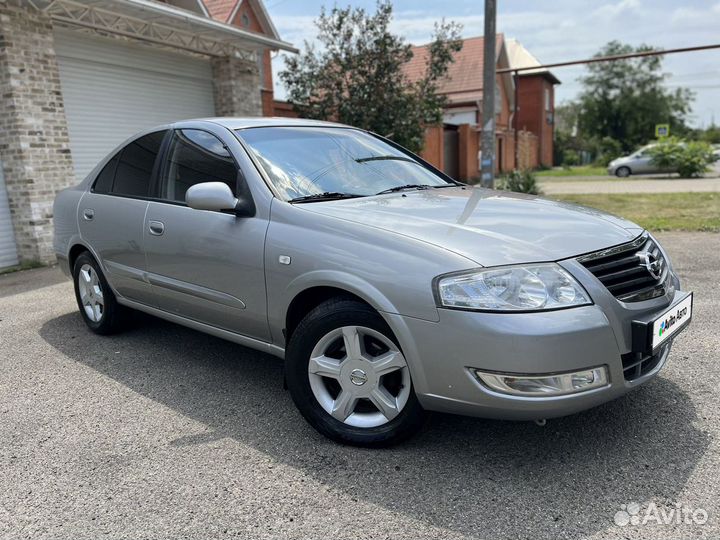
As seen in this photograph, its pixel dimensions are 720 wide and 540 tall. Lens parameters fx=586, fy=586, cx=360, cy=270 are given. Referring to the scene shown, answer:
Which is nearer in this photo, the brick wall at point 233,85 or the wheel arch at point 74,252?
the wheel arch at point 74,252

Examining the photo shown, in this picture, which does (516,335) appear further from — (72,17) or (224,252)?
(72,17)

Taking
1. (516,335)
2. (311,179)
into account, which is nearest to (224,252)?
(311,179)

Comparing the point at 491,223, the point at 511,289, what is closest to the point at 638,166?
the point at 491,223

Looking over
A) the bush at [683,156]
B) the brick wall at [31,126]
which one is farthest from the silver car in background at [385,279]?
the bush at [683,156]

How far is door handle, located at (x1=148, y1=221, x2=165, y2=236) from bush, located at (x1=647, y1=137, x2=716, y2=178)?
2333 centimetres

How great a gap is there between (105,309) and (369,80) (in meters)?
9.02

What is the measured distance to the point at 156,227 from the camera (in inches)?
151

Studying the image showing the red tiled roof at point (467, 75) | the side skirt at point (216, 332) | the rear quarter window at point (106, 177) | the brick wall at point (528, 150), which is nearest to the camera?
the side skirt at point (216, 332)

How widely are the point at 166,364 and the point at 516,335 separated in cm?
269

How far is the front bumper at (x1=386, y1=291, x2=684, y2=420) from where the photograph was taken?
2.35 m

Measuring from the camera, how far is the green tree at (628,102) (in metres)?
44.1

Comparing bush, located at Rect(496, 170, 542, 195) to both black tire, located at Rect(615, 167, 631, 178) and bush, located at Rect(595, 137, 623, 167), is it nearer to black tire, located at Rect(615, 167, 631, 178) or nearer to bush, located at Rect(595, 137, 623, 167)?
black tire, located at Rect(615, 167, 631, 178)

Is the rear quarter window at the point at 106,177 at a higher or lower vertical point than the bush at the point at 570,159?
higher

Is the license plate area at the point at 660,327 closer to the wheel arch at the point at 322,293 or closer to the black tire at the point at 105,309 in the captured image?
the wheel arch at the point at 322,293
